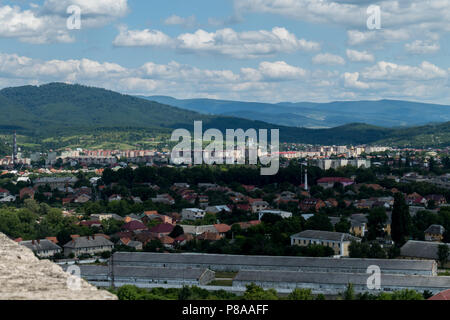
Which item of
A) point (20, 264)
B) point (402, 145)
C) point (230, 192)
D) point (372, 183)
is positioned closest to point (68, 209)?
point (230, 192)

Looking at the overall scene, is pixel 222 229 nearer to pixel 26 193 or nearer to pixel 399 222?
pixel 399 222

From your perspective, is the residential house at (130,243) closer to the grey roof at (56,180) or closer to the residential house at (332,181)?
the residential house at (332,181)

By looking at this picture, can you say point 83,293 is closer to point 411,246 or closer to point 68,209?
point 411,246

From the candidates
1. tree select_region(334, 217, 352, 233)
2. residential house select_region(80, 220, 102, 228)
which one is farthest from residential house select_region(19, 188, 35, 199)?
tree select_region(334, 217, 352, 233)

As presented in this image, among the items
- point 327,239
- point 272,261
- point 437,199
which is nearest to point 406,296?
point 272,261

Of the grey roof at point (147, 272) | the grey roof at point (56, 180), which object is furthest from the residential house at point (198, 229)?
the grey roof at point (56, 180)
